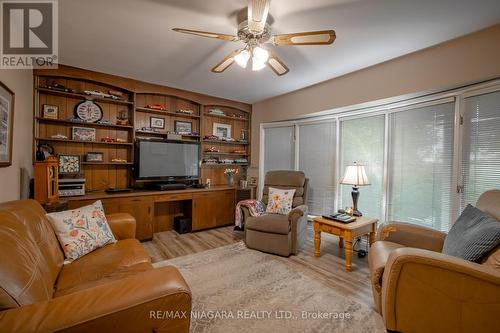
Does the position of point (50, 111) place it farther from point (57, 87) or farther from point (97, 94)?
Answer: point (97, 94)

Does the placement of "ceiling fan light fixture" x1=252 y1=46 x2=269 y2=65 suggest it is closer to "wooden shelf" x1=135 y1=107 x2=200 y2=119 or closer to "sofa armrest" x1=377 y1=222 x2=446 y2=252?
"sofa armrest" x1=377 y1=222 x2=446 y2=252

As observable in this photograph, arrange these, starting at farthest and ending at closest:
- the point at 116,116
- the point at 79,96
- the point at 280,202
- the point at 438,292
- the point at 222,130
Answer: the point at 222,130, the point at 116,116, the point at 280,202, the point at 79,96, the point at 438,292

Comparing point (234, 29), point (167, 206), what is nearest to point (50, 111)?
point (167, 206)

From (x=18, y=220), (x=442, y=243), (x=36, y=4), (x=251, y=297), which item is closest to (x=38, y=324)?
(x=18, y=220)

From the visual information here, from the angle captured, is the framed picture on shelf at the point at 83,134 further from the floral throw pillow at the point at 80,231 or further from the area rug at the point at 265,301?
the area rug at the point at 265,301

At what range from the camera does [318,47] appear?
2305 millimetres

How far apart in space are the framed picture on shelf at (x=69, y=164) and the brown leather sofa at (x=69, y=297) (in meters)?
1.81

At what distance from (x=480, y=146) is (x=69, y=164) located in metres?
4.76

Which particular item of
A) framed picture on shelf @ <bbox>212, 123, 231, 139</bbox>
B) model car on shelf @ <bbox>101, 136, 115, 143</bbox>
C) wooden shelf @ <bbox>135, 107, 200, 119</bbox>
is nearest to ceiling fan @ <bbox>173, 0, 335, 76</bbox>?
wooden shelf @ <bbox>135, 107, 200, 119</bbox>

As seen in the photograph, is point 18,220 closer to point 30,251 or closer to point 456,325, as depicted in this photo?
point 30,251

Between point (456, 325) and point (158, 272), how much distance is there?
1744 millimetres

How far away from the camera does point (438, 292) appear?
1341mm

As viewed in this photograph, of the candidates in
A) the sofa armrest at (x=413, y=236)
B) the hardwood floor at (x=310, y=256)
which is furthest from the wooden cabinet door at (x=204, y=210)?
the sofa armrest at (x=413, y=236)

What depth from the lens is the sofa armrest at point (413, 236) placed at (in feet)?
6.30
